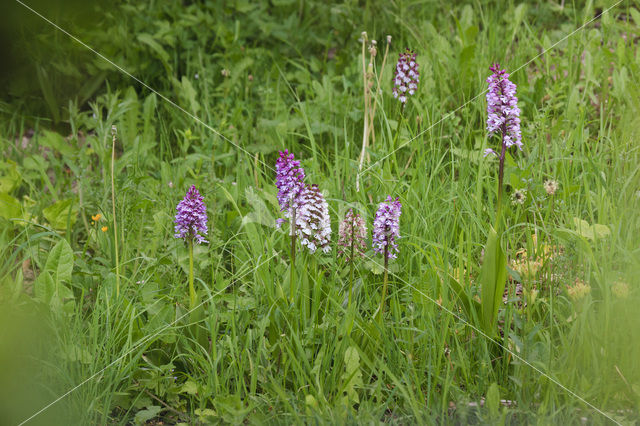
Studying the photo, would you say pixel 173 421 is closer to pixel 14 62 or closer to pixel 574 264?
pixel 14 62

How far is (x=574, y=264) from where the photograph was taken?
1.96 metres

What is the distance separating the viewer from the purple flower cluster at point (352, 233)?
5.64 ft

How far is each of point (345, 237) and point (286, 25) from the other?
223 cm

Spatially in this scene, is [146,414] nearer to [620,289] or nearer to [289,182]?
[289,182]

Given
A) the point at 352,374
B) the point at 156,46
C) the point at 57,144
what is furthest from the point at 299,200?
the point at 156,46

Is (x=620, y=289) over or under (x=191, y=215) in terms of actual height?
under

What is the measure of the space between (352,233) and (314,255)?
169 millimetres

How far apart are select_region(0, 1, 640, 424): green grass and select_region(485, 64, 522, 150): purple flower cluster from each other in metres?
0.41

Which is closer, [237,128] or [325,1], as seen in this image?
[237,128]

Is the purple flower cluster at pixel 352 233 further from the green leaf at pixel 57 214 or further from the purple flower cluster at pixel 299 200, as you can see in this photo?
the green leaf at pixel 57 214

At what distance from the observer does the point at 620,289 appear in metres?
1.73

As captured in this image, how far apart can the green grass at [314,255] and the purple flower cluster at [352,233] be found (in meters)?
0.05

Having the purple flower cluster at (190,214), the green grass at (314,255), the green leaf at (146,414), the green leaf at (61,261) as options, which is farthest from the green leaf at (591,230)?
the green leaf at (61,261)

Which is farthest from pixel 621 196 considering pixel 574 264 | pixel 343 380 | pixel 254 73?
pixel 254 73
